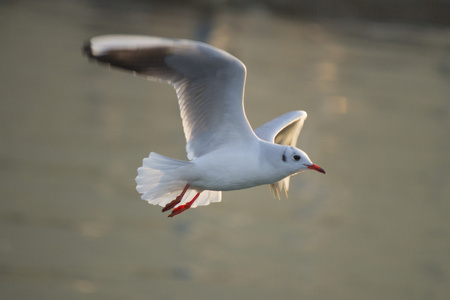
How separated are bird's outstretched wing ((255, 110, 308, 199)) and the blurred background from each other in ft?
21.2

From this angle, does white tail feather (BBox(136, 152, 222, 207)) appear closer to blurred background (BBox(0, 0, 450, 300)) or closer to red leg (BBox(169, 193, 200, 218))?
red leg (BBox(169, 193, 200, 218))

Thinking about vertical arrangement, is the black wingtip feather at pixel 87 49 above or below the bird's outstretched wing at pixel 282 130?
above

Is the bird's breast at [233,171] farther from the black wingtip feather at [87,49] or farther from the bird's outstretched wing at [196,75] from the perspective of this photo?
the black wingtip feather at [87,49]

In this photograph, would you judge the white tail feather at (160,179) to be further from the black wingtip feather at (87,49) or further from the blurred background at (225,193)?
the blurred background at (225,193)

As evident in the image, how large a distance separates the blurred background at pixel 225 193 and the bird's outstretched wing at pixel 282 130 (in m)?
6.47

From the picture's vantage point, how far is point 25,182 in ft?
51.5

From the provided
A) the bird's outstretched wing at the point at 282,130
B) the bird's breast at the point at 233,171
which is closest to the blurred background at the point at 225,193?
the bird's outstretched wing at the point at 282,130

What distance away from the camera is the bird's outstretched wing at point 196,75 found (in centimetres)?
494

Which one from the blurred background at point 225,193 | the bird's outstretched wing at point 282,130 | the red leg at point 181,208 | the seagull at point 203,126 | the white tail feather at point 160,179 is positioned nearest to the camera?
the seagull at point 203,126

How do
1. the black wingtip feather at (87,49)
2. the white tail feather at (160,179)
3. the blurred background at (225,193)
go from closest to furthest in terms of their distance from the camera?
the black wingtip feather at (87,49) < the white tail feather at (160,179) < the blurred background at (225,193)

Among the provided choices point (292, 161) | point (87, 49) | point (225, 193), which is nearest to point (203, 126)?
point (292, 161)

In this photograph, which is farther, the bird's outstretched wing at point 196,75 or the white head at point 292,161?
the white head at point 292,161

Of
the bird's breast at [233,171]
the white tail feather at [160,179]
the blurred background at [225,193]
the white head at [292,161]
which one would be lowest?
the blurred background at [225,193]

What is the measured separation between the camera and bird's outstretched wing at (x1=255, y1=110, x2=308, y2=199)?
6.19 meters
